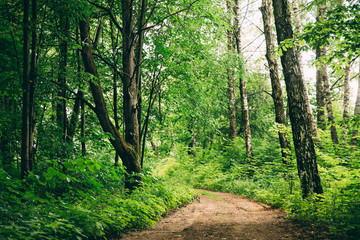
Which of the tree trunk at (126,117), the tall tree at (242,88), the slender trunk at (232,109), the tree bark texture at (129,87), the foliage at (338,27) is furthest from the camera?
the slender trunk at (232,109)

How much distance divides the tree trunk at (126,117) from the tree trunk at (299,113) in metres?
4.32

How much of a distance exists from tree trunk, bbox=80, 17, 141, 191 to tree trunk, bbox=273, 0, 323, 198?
14.2 feet

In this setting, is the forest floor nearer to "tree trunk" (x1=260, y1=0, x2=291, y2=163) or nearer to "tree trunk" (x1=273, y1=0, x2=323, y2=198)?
"tree trunk" (x1=273, y1=0, x2=323, y2=198)

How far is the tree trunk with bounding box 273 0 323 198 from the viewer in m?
5.39

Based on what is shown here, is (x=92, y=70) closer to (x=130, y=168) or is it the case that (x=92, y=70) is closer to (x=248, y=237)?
(x=130, y=168)

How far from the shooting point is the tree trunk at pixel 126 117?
20.4 feet

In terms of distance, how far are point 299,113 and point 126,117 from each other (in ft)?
16.1

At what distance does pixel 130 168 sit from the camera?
662 centimetres

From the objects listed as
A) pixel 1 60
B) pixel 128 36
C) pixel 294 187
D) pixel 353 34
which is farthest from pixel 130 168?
pixel 353 34

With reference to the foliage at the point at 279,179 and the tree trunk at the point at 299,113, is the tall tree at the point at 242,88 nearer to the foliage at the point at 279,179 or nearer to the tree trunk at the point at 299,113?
the foliage at the point at 279,179

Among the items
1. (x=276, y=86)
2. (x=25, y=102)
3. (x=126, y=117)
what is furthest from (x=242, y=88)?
(x=25, y=102)

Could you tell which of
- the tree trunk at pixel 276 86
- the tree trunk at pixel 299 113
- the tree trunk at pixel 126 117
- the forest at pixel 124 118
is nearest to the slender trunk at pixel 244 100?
the forest at pixel 124 118

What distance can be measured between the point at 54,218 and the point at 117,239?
115cm

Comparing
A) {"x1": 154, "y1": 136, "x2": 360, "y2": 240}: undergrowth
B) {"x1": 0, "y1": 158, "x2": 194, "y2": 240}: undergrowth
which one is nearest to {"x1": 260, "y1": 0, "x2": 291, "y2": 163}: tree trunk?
{"x1": 154, "y1": 136, "x2": 360, "y2": 240}: undergrowth
